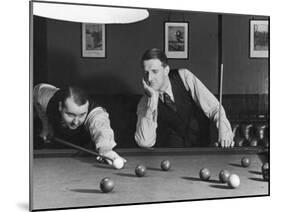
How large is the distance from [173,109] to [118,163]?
0.64m

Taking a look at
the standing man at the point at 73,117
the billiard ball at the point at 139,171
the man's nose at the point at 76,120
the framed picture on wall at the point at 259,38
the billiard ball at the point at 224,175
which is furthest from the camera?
the framed picture on wall at the point at 259,38

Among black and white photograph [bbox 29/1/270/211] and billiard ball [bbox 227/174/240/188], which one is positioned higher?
black and white photograph [bbox 29/1/270/211]

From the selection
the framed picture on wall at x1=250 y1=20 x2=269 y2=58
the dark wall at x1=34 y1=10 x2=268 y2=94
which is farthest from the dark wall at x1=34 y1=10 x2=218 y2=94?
the framed picture on wall at x1=250 y1=20 x2=269 y2=58

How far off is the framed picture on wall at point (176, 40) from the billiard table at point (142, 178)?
775 mm

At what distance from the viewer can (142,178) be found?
4.41m

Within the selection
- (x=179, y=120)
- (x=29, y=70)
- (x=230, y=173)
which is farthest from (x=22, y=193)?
(x=230, y=173)

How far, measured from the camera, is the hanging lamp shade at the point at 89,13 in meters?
4.13

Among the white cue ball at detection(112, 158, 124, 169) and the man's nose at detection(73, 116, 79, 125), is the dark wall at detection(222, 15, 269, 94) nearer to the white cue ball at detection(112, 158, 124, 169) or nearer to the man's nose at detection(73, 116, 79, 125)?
the white cue ball at detection(112, 158, 124, 169)

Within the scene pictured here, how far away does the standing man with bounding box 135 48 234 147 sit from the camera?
4.45 meters

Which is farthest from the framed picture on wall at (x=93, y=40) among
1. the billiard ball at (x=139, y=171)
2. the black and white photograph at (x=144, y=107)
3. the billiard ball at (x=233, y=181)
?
Answer: the billiard ball at (x=233, y=181)

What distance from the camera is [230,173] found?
469 cm

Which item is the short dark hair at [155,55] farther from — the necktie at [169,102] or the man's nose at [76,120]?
the man's nose at [76,120]

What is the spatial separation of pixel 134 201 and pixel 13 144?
1037mm

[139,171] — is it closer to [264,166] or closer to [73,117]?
[73,117]
